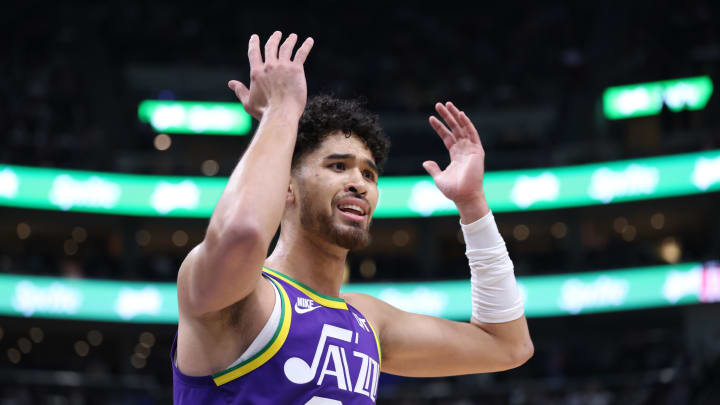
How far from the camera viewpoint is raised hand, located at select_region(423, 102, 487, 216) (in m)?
3.47

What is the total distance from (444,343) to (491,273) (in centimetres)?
38

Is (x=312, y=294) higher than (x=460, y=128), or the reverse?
(x=460, y=128)

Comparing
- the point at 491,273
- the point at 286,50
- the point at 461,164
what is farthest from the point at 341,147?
the point at 491,273

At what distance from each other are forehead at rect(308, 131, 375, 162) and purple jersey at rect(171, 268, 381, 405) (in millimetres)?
531

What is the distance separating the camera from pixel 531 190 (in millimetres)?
20328

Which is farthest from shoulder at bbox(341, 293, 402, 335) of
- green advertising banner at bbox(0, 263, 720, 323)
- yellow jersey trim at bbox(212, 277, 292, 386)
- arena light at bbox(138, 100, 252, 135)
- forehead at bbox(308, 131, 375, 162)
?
arena light at bbox(138, 100, 252, 135)

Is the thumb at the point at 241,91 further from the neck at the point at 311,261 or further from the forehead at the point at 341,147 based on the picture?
the neck at the point at 311,261

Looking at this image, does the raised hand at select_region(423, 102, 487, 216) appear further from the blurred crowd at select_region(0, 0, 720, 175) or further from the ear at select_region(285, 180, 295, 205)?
the blurred crowd at select_region(0, 0, 720, 175)

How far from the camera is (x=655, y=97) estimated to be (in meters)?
23.2

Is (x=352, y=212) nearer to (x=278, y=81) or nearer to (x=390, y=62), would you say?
(x=278, y=81)

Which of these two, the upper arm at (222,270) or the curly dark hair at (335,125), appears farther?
the curly dark hair at (335,125)

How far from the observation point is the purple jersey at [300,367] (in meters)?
2.72

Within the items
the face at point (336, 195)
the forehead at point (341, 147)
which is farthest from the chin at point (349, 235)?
the forehead at point (341, 147)

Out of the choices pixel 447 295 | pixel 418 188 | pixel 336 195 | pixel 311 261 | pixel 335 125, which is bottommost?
pixel 447 295
